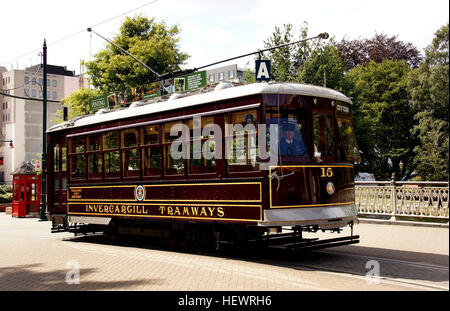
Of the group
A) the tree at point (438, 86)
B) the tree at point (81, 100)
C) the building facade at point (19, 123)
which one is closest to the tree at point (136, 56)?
the tree at point (81, 100)

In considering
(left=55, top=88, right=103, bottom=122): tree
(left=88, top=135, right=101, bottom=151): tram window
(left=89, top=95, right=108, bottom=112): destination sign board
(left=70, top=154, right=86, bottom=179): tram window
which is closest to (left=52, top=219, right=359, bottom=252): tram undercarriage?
(left=70, top=154, right=86, bottom=179): tram window

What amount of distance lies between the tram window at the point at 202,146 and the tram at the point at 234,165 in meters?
0.02

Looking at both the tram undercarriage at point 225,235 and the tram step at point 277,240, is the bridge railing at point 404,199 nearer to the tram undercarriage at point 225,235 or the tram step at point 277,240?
the tram undercarriage at point 225,235

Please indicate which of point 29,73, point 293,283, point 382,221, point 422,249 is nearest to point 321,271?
point 293,283

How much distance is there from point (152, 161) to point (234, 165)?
261cm

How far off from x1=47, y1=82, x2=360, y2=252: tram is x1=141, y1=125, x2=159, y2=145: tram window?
0.08ft

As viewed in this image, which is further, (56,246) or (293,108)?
(56,246)

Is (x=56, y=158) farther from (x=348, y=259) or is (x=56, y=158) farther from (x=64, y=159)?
(x=348, y=259)

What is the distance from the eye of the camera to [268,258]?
10.1 meters

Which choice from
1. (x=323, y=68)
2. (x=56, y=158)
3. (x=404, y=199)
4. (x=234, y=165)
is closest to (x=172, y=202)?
(x=234, y=165)

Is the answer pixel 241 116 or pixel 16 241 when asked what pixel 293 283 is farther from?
pixel 16 241

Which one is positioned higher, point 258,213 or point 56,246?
point 258,213
